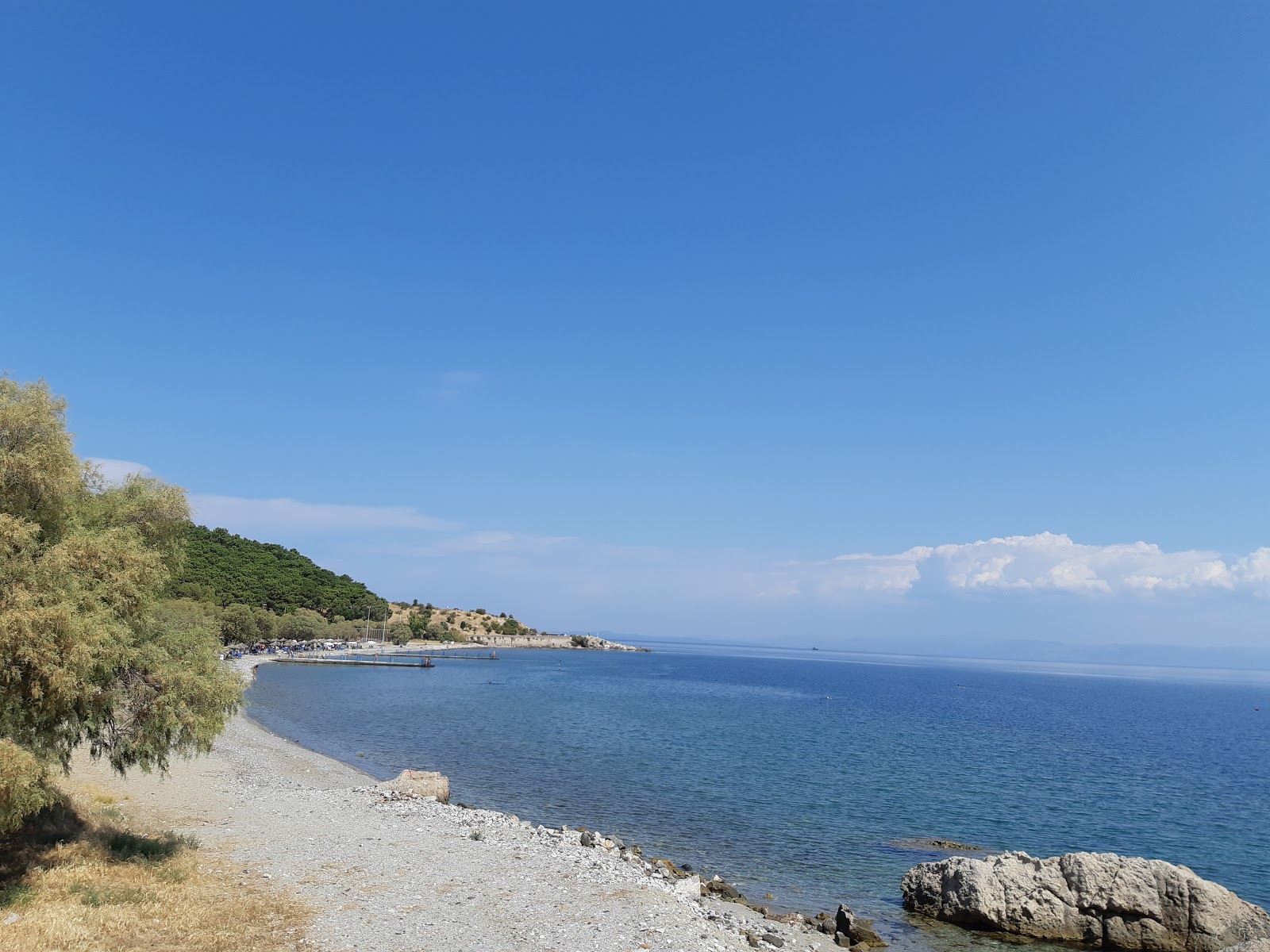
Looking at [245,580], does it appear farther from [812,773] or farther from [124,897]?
[124,897]

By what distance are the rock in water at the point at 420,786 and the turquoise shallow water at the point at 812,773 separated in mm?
3351

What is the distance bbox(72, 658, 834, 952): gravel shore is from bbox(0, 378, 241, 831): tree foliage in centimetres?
535

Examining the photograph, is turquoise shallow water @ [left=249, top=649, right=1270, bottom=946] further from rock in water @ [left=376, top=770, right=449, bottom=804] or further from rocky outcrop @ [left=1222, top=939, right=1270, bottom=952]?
rocky outcrop @ [left=1222, top=939, right=1270, bottom=952]

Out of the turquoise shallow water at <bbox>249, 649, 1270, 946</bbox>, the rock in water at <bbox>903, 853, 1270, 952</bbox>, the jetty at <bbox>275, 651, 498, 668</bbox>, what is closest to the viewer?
the rock in water at <bbox>903, 853, 1270, 952</bbox>

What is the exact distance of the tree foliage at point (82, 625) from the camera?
14344mm

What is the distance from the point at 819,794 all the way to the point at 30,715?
37.7 metres

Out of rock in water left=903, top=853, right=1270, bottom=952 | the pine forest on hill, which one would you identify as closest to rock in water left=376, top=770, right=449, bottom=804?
rock in water left=903, top=853, right=1270, bottom=952

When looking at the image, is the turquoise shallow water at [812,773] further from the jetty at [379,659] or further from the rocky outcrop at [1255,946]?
the jetty at [379,659]

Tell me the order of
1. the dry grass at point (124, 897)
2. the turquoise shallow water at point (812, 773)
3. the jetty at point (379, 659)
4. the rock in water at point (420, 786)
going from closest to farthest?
the dry grass at point (124, 897) → the turquoise shallow water at point (812, 773) → the rock in water at point (420, 786) → the jetty at point (379, 659)

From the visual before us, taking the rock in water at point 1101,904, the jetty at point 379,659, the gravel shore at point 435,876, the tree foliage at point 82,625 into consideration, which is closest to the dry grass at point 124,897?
the gravel shore at point 435,876

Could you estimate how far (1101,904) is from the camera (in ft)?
74.1

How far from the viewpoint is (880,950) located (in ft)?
70.0

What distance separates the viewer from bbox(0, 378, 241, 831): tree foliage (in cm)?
1434

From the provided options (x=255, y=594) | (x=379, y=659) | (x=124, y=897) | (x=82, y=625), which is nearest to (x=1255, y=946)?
(x=124, y=897)
